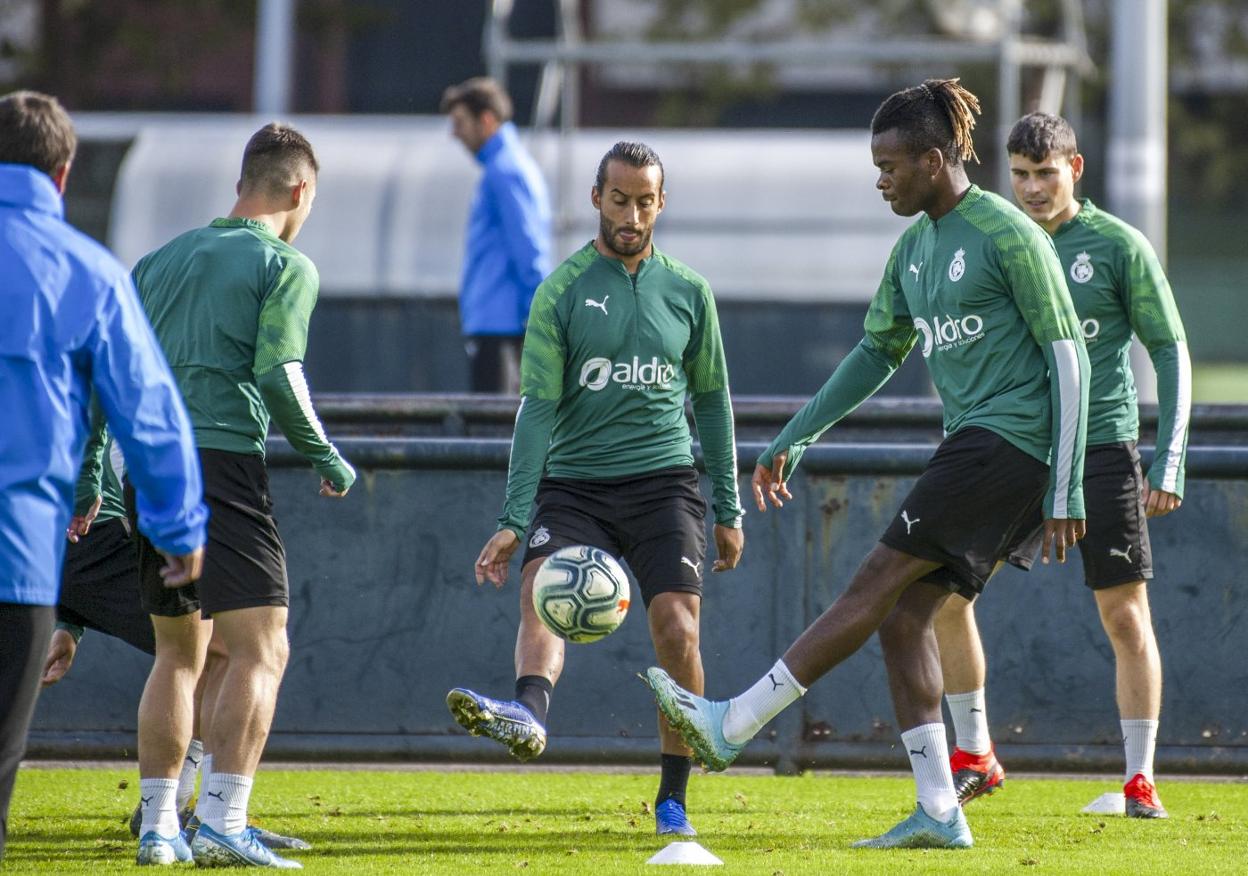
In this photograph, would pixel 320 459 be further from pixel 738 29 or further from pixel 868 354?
pixel 738 29

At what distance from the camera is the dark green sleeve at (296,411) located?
18.5 ft

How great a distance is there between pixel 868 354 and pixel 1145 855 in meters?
1.81

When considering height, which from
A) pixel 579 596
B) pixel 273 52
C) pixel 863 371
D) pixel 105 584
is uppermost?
pixel 273 52

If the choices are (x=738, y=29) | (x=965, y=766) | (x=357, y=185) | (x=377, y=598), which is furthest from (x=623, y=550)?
(x=738, y=29)

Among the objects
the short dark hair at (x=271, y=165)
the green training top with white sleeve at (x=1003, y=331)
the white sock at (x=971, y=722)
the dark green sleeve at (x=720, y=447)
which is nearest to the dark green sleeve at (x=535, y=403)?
the dark green sleeve at (x=720, y=447)

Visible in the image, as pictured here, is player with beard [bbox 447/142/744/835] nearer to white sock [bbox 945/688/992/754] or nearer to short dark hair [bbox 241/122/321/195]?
short dark hair [bbox 241/122/321/195]

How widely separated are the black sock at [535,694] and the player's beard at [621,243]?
4.54 ft

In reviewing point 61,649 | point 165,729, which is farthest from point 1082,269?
point 61,649

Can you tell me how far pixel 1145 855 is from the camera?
607 centimetres

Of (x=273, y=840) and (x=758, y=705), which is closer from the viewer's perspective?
(x=758, y=705)

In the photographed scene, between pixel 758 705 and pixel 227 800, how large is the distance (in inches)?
62.0

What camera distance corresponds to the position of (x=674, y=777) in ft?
20.8

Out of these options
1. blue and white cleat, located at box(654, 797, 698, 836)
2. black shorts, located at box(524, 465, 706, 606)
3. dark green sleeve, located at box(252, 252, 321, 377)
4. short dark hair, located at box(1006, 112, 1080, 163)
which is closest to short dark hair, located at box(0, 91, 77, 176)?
dark green sleeve, located at box(252, 252, 321, 377)

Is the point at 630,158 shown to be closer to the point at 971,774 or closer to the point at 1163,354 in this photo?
the point at 1163,354
